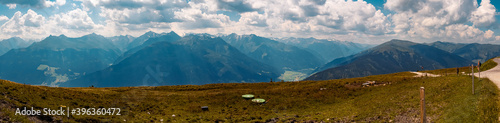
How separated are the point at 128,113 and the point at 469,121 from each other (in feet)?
120

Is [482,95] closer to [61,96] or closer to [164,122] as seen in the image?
[164,122]

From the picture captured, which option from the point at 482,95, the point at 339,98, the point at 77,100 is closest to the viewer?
the point at 482,95

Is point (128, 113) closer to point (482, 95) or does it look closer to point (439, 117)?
point (439, 117)

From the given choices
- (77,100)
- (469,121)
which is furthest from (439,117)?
(77,100)

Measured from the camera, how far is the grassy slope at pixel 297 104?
22344 mm

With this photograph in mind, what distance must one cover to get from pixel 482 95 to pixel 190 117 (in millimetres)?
34199

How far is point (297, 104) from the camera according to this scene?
42.1 m

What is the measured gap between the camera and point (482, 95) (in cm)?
2372

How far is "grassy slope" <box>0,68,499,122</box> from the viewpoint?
22.3 metres

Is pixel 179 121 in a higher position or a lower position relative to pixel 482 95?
lower

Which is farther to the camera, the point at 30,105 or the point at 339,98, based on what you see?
the point at 339,98

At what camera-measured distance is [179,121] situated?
32.4 m

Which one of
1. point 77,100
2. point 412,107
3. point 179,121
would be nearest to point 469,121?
point 412,107

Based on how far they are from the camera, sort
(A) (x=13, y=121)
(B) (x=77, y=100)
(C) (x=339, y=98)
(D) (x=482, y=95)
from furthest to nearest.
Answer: (C) (x=339, y=98) → (B) (x=77, y=100) → (D) (x=482, y=95) → (A) (x=13, y=121)
